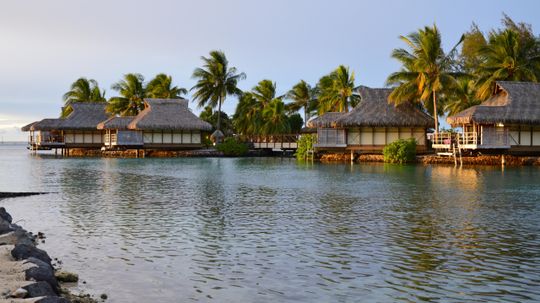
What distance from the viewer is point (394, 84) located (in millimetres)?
46750

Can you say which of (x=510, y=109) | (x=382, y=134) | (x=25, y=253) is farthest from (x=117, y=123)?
(x=25, y=253)

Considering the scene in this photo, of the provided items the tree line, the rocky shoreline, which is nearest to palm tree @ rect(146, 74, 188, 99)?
the tree line

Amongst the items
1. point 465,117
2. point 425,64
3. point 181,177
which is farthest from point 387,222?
point 425,64

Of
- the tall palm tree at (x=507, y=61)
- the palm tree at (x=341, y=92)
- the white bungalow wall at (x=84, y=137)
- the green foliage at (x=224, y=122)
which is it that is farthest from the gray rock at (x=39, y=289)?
the green foliage at (x=224, y=122)

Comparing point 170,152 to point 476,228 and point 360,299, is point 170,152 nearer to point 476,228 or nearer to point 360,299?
point 476,228

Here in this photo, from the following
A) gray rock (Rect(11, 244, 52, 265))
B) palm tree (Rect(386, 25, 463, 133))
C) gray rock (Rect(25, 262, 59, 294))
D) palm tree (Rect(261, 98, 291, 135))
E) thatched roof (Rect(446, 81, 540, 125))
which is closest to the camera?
gray rock (Rect(25, 262, 59, 294))

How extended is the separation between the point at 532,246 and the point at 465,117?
28285 millimetres

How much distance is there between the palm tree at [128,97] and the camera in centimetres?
6219

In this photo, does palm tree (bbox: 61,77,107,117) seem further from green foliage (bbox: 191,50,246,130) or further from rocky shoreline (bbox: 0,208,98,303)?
rocky shoreline (bbox: 0,208,98,303)

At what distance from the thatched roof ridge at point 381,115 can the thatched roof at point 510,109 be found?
222 inches

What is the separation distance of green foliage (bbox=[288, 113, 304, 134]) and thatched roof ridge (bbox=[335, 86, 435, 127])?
20.8 m

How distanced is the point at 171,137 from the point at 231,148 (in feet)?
19.3

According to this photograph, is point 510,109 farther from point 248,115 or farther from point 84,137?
point 84,137

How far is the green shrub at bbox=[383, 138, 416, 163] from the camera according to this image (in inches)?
1657
